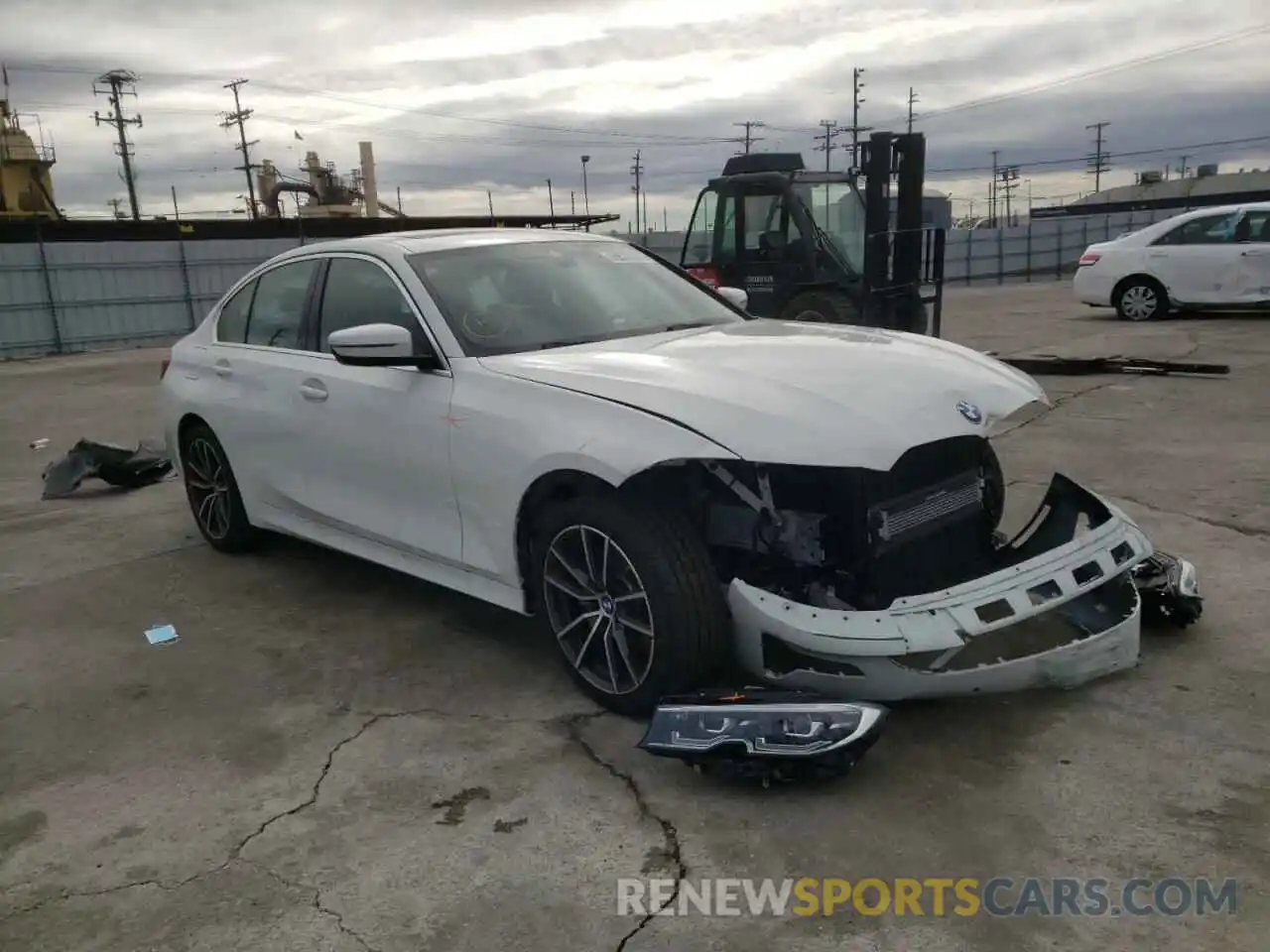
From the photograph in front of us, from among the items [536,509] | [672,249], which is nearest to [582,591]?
[536,509]

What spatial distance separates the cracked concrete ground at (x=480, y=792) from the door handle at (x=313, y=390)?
963 mm

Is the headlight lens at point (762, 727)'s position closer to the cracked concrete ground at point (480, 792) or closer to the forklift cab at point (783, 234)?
the cracked concrete ground at point (480, 792)

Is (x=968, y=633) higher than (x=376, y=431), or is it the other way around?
(x=376, y=431)

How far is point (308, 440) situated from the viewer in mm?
4238

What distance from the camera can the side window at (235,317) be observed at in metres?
4.94

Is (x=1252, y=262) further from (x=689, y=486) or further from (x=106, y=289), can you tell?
(x=106, y=289)

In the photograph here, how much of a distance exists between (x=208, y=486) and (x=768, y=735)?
3665mm

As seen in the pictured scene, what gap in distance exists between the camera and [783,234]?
399 inches

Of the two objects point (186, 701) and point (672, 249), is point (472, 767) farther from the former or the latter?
point (672, 249)

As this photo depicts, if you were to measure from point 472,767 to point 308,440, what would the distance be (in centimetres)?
183

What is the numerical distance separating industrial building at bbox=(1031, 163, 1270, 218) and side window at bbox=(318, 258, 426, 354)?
166ft

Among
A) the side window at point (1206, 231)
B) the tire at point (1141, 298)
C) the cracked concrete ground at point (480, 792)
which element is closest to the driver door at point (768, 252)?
the cracked concrete ground at point (480, 792)

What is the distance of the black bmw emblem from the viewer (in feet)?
9.89

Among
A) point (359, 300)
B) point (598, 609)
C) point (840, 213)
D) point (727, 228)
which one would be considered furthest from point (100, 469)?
point (840, 213)
